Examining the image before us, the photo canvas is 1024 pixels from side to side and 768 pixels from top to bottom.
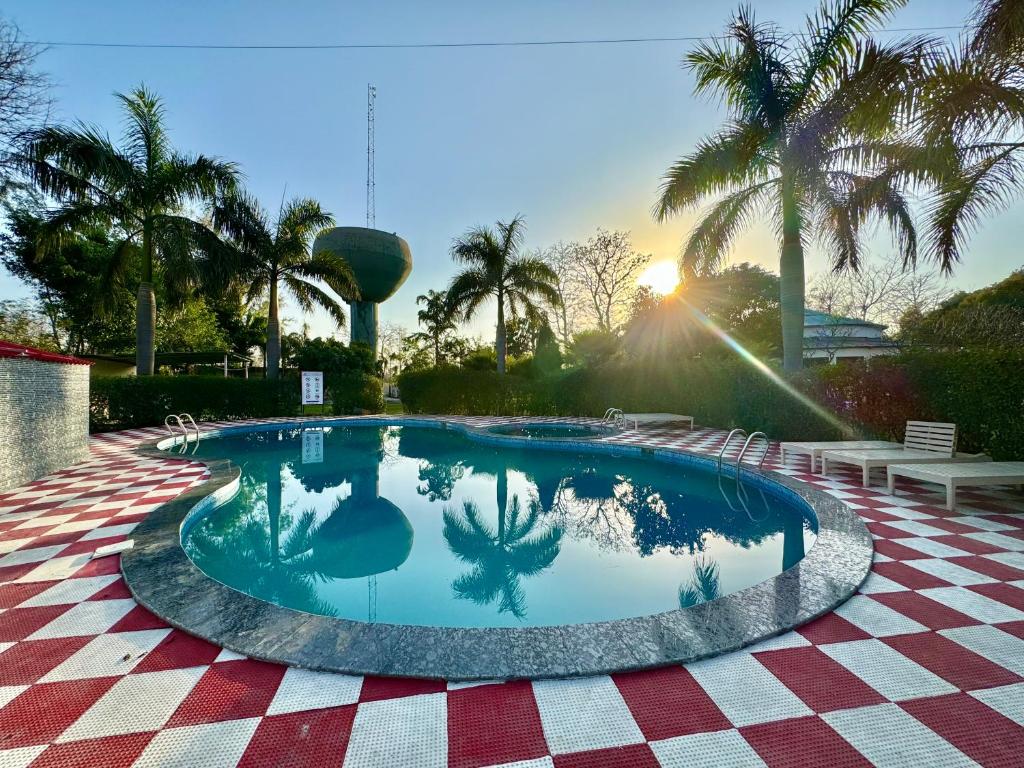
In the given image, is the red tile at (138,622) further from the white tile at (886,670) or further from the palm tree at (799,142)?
the palm tree at (799,142)

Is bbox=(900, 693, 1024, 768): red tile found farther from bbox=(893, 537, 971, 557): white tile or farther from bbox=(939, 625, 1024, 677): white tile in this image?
bbox=(893, 537, 971, 557): white tile

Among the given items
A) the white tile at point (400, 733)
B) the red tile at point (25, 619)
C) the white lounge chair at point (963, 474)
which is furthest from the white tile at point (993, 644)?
the red tile at point (25, 619)

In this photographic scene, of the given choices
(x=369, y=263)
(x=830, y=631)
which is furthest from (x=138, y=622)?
(x=369, y=263)

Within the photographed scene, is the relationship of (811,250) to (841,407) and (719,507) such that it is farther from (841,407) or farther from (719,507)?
(719,507)

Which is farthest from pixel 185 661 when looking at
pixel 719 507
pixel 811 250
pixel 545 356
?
pixel 545 356

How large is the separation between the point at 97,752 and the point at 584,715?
1.76 m

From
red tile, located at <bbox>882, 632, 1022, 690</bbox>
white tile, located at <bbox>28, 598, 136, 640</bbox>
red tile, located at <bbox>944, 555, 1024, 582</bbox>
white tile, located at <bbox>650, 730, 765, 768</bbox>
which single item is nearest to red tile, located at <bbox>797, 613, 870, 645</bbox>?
red tile, located at <bbox>882, 632, 1022, 690</bbox>

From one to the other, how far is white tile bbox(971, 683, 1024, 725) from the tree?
14.9 m

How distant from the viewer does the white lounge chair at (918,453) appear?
5512 mm

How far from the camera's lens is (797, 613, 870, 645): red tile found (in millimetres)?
2316

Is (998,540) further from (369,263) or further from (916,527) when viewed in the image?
(369,263)

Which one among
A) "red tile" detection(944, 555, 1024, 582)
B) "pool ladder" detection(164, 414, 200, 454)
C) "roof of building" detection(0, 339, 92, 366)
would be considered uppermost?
"roof of building" detection(0, 339, 92, 366)

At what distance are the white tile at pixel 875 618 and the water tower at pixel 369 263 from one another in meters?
24.2

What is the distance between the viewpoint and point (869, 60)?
6.85m
